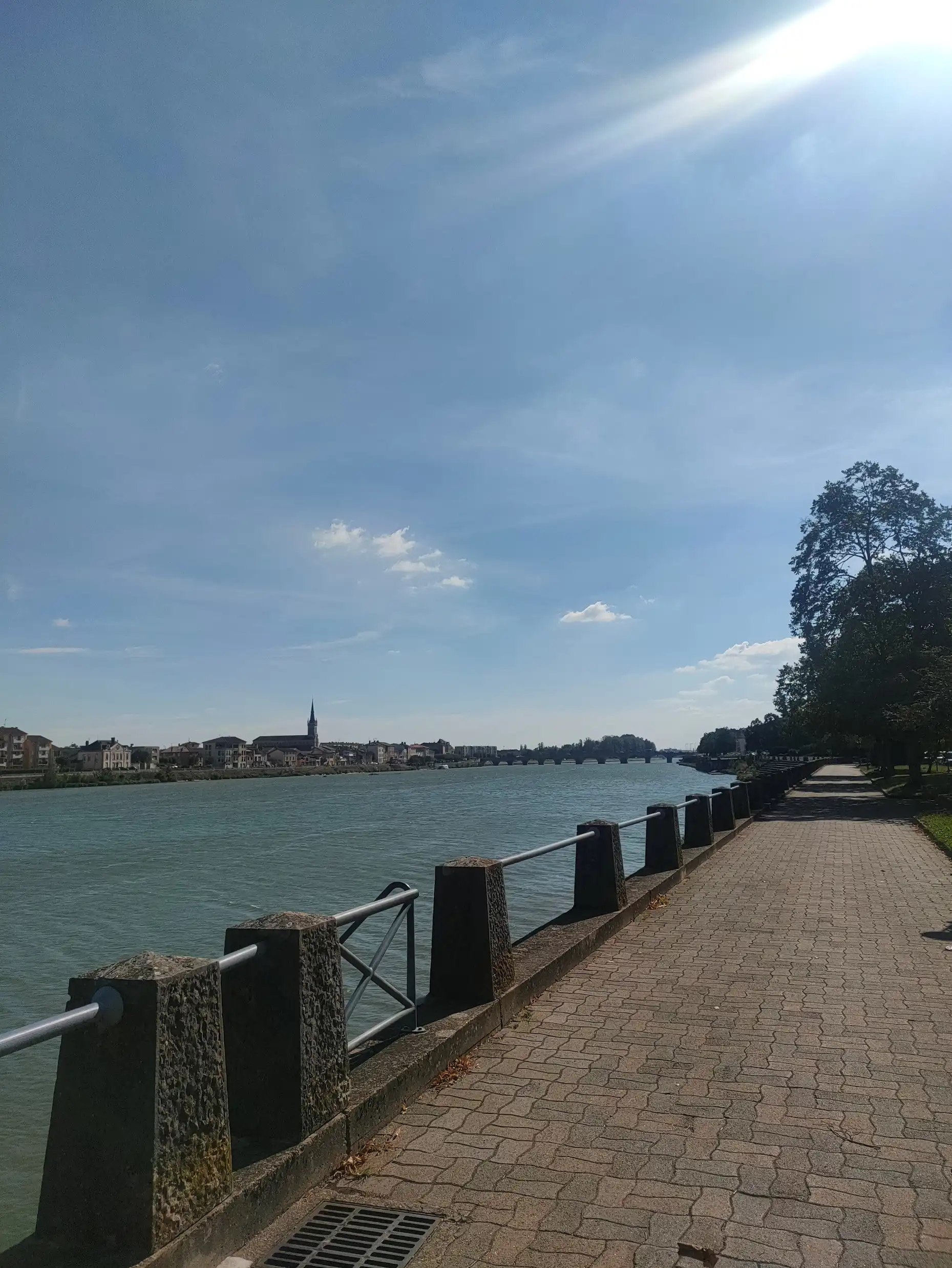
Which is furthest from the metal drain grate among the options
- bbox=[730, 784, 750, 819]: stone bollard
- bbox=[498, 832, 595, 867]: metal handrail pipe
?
bbox=[730, 784, 750, 819]: stone bollard

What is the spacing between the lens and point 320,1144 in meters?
3.79

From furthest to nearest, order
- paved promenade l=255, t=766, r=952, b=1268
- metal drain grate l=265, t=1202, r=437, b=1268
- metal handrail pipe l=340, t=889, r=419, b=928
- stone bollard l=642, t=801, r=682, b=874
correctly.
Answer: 1. stone bollard l=642, t=801, r=682, b=874
2. metal handrail pipe l=340, t=889, r=419, b=928
3. paved promenade l=255, t=766, r=952, b=1268
4. metal drain grate l=265, t=1202, r=437, b=1268

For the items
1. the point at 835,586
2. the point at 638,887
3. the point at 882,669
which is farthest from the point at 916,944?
the point at 835,586

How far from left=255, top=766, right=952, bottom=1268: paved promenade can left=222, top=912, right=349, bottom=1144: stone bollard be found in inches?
15.7

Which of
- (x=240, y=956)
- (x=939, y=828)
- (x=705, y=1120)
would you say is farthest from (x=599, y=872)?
(x=939, y=828)

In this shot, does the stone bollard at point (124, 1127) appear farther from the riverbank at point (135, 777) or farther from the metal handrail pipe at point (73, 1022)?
the riverbank at point (135, 777)

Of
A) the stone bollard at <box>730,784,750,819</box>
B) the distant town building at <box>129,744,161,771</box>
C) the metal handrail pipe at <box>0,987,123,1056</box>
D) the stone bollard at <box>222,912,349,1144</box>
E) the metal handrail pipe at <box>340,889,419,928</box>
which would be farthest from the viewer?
the distant town building at <box>129,744,161,771</box>

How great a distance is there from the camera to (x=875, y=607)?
32.3m

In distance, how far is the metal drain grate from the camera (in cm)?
319

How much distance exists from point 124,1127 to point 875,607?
33117mm

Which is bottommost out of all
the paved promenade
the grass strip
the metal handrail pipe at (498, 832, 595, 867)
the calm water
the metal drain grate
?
the calm water

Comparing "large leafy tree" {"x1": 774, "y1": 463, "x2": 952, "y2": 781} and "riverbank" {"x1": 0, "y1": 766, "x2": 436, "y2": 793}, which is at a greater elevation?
"large leafy tree" {"x1": 774, "y1": 463, "x2": 952, "y2": 781}

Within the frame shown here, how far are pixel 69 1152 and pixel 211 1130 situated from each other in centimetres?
45

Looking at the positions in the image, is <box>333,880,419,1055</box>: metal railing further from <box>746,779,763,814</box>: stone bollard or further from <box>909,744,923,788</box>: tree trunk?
<box>909,744,923,788</box>: tree trunk
